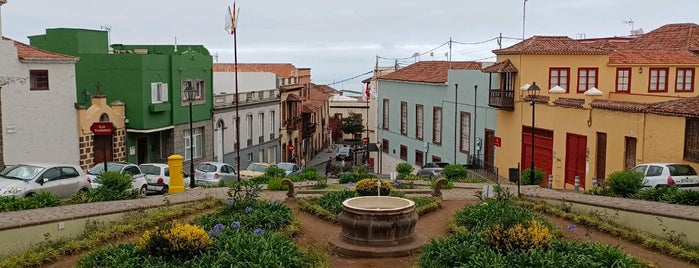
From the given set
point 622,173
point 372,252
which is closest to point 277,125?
point 622,173

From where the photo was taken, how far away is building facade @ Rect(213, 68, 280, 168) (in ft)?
135

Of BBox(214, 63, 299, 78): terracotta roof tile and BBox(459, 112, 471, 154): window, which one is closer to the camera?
BBox(459, 112, 471, 154): window

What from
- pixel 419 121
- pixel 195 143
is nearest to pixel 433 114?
pixel 419 121

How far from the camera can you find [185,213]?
52.0ft

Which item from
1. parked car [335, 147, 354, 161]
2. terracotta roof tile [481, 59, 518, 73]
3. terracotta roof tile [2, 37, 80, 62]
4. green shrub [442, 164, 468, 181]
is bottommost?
parked car [335, 147, 354, 161]

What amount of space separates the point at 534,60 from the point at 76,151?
2030 centimetres

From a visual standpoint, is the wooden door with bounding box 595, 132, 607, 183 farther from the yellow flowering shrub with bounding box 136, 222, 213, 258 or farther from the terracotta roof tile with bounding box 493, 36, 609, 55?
the yellow flowering shrub with bounding box 136, 222, 213, 258

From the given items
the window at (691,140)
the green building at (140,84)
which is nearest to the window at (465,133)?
the green building at (140,84)

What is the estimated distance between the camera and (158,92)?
115 ft

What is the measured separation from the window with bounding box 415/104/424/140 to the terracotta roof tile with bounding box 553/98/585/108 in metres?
13.8

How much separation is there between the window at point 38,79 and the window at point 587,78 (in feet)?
73.8

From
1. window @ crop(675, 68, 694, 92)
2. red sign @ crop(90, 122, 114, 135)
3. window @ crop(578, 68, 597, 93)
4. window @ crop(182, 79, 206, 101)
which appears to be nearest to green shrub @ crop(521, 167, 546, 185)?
window @ crop(578, 68, 597, 93)

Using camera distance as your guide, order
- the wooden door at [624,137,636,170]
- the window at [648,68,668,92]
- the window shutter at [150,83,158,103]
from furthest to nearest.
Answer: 1. the window shutter at [150,83,158,103]
2. the window at [648,68,668,92]
3. the wooden door at [624,137,636,170]

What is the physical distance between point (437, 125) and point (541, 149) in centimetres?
1028
